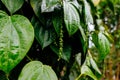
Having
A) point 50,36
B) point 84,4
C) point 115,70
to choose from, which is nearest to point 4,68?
point 50,36

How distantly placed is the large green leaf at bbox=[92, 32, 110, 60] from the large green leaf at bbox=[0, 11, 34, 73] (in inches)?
13.9

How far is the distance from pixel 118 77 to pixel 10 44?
217 centimetres

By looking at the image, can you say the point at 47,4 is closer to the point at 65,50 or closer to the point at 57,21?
the point at 57,21

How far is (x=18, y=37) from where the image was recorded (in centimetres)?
81

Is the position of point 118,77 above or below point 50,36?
below

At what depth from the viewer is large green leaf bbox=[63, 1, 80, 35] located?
2.95 feet

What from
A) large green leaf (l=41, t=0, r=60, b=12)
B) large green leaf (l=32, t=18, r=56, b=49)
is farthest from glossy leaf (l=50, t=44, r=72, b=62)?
large green leaf (l=41, t=0, r=60, b=12)

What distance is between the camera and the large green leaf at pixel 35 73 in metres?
0.83

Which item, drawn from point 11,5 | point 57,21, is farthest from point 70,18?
point 11,5

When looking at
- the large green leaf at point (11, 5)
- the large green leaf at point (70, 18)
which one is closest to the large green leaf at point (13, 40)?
the large green leaf at point (11, 5)

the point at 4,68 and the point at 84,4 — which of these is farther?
the point at 84,4

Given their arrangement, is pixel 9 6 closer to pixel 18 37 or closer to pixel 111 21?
pixel 18 37

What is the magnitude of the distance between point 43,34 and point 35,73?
147 millimetres

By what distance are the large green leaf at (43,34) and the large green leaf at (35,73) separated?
0.08 metres
